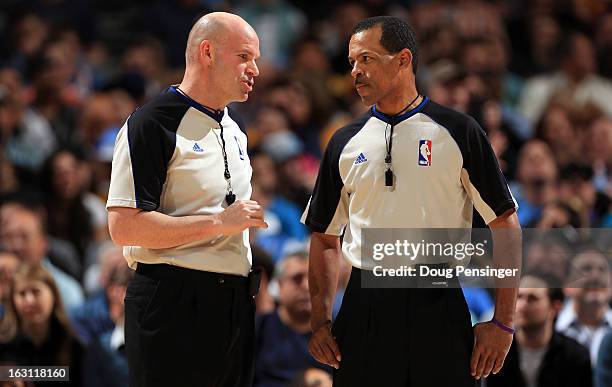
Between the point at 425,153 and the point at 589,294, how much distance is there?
8.70 feet

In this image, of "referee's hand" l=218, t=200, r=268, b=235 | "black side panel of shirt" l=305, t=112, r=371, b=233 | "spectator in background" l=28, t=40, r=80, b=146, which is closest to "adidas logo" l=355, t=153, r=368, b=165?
"black side panel of shirt" l=305, t=112, r=371, b=233

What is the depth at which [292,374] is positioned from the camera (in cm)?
604

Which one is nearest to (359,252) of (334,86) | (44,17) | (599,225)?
(599,225)

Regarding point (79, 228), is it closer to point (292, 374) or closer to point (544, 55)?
point (292, 374)

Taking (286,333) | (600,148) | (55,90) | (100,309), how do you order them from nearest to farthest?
(286,333), (100,309), (600,148), (55,90)

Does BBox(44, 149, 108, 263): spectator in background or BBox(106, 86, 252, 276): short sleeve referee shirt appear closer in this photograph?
BBox(106, 86, 252, 276): short sleeve referee shirt

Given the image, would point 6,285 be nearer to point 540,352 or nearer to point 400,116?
point 540,352

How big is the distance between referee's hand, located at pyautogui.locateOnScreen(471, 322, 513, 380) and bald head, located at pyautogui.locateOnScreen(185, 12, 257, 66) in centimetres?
152

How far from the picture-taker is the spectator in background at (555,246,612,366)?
21.3 ft

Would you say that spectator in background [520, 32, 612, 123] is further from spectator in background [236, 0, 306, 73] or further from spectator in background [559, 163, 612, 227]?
spectator in background [236, 0, 306, 73]

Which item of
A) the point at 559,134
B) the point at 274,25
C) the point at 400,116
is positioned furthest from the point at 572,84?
the point at 400,116

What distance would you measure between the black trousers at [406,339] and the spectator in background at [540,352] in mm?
1732

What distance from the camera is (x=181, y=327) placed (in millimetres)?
4309

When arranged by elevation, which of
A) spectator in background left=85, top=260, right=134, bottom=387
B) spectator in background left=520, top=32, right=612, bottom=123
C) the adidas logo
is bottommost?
spectator in background left=85, top=260, right=134, bottom=387
